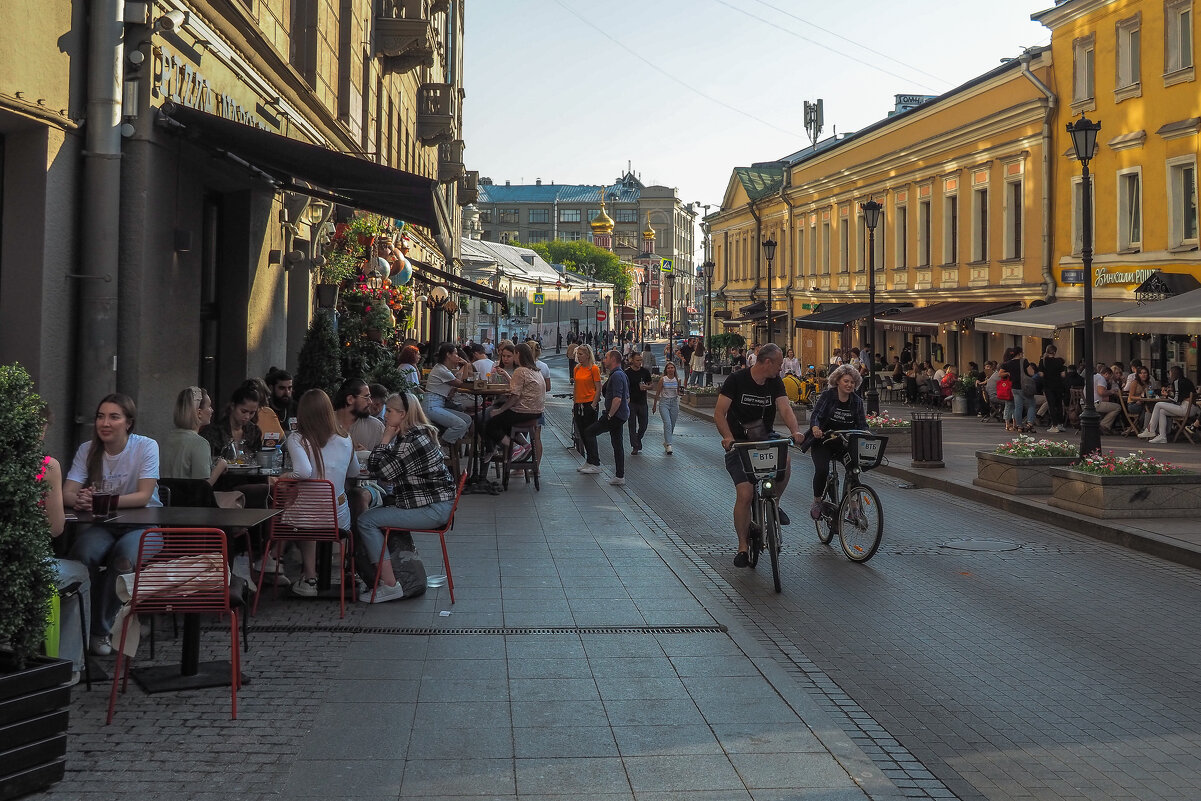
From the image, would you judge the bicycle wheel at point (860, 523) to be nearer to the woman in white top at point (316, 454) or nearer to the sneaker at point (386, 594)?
the sneaker at point (386, 594)

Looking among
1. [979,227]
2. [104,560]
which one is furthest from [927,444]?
[979,227]

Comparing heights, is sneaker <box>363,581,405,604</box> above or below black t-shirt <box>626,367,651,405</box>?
below

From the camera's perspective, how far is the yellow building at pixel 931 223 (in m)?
34.1

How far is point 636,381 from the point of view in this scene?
2147 centimetres

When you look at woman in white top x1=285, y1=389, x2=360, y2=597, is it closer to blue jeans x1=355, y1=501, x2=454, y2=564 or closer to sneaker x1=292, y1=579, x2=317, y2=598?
sneaker x1=292, y1=579, x2=317, y2=598

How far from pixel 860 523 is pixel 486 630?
4304 millimetres

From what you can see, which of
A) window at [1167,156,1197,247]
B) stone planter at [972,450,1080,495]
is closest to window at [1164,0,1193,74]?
window at [1167,156,1197,247]

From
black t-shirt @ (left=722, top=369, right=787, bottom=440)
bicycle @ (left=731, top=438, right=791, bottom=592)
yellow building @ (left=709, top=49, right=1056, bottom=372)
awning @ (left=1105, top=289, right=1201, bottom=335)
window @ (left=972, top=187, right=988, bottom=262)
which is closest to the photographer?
bicycle @ (left=731, top=438, right=791, bottom=592)

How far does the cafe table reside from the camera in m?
6.50

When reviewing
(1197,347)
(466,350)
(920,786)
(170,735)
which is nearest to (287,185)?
(170,735)

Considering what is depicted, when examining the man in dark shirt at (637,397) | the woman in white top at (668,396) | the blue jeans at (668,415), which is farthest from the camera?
the woman in white top at (668,396)

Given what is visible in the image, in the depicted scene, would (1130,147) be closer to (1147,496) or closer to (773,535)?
(1147,496)

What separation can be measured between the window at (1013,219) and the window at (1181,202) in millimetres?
7211

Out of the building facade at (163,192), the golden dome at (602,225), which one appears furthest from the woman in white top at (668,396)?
the golden dome at (602,225)
